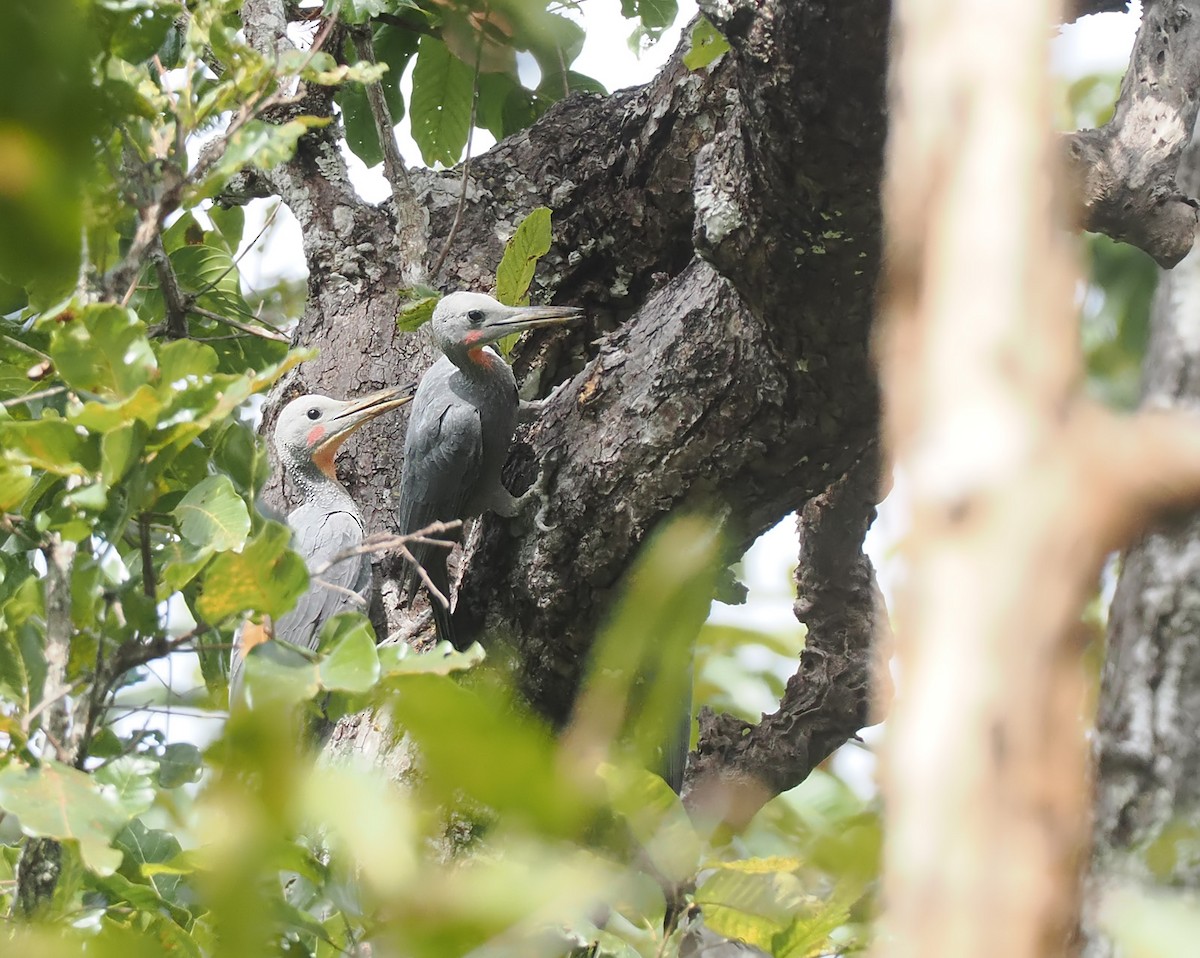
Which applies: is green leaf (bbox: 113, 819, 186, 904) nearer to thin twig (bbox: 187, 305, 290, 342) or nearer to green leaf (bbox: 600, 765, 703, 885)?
green leaf (bbox: 600, 765, 703, 885)

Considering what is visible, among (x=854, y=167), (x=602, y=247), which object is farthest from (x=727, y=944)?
(x=602, y=247)

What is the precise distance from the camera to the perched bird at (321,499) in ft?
10.2

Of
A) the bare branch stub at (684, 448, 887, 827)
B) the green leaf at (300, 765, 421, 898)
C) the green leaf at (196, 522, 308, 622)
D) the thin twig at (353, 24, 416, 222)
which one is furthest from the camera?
the thin twig at (353, 24, 416, 222)

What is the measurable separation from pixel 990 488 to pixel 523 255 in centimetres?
245

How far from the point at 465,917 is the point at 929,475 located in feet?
0.83

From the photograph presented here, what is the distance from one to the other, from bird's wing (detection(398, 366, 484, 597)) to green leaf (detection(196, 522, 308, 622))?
155cm

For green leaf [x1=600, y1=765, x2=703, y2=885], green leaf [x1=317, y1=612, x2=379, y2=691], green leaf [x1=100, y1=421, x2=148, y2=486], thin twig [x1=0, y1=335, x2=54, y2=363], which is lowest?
green leaf [x1=600, y1=765, x2=703, y2=885]

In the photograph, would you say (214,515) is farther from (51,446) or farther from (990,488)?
(990,488)

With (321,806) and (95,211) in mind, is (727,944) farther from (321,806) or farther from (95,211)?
(95,211)

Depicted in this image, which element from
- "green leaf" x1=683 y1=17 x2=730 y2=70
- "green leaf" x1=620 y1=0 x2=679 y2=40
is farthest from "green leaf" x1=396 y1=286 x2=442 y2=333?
"green leaf" x1=620 y1=0 x2=679 y2=40

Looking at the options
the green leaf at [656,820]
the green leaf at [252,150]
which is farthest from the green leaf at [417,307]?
the green leaf at [656,820]

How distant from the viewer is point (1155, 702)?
0.52 metres

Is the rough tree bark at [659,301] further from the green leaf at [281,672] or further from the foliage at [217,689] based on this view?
the green leaf at [281,672]

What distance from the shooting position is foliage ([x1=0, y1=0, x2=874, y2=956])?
0.45 m
